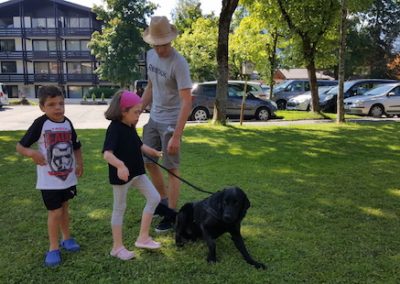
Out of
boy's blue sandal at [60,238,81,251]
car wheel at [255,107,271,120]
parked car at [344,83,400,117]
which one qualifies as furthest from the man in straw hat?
parked car at [344,83,400,117]

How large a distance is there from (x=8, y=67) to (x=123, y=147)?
164ft

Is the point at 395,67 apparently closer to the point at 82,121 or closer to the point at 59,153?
the point at 82,121

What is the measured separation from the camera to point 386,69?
153 feet

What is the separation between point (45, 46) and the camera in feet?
155

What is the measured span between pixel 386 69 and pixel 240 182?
4667 cm

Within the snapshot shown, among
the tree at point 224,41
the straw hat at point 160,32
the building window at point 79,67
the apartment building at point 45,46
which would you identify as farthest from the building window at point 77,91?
the straw hat at point 160,32

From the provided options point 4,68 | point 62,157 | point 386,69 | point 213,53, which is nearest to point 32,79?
point 4,68

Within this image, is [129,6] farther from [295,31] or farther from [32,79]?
[295,31]

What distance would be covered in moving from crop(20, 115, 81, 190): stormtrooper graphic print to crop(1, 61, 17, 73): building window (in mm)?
48934

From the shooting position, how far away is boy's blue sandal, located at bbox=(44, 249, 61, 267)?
3.36 meters

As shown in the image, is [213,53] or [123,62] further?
[123,62]

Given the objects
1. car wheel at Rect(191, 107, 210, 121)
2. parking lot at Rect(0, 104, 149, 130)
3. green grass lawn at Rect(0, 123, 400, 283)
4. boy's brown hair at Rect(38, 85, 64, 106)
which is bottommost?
parking lot at Rect(0, 104, 149, 130)

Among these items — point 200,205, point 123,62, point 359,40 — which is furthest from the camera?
point 359,40

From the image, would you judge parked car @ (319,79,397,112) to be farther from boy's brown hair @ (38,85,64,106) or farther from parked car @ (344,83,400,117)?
boy's brown hair @ (38,85,64,106)
